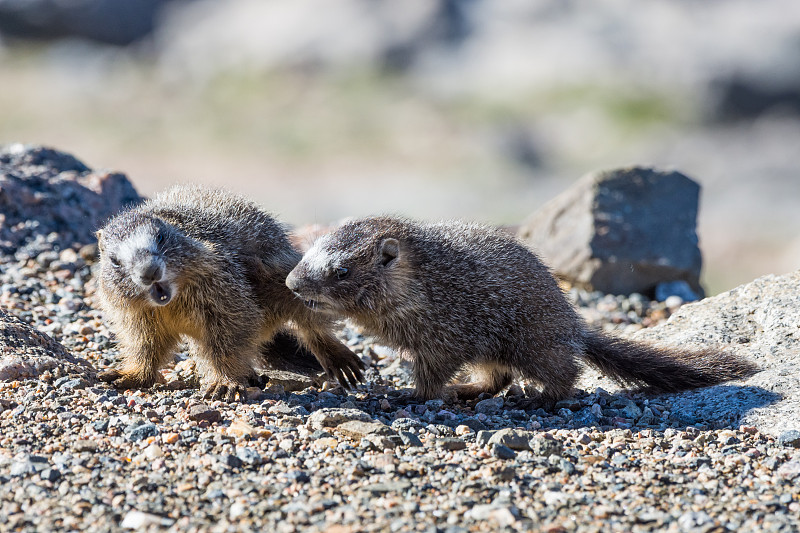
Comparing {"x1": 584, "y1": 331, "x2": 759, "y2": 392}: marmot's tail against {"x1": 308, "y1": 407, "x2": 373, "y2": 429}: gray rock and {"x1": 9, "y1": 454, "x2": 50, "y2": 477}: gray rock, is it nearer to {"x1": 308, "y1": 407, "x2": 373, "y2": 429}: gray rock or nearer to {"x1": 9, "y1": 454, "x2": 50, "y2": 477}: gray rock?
{"x1": 308, "y1": 407, "x2": 373, "y2": 429}: gray rock

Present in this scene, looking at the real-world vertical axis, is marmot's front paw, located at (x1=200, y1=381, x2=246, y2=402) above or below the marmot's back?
below

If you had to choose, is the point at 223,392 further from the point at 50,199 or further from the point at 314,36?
the point at 314,36

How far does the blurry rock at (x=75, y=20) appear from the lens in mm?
44344

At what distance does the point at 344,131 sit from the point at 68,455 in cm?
3123

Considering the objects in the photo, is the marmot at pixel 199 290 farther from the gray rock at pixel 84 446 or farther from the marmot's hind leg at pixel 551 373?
the marmot's hind leg at pixel 551 373

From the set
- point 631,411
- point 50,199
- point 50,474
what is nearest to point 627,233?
point 631,411

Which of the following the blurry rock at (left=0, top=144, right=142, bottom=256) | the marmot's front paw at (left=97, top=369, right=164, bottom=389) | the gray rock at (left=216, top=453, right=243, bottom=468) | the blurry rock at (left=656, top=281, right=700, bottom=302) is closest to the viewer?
the gray rock at (left=216, top=453, right=243, bottom=468)

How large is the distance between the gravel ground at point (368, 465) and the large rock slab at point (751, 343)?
208 mm

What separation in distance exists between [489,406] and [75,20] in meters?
43.7

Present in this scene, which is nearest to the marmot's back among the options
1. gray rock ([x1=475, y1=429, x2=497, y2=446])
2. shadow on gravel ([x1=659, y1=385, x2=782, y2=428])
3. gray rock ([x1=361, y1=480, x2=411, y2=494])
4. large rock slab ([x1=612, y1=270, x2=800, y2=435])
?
gray rock ([x1=475, y1=429, x2=497, y2=446])

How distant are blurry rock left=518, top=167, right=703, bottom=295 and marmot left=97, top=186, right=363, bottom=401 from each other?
415cm

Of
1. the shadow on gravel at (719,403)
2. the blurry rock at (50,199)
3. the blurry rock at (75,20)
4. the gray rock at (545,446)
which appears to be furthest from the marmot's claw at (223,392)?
the blurry rock at (75,20)

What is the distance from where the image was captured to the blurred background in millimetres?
29766

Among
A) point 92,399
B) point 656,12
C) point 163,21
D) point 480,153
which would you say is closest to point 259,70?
point 163,21
